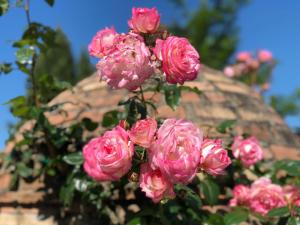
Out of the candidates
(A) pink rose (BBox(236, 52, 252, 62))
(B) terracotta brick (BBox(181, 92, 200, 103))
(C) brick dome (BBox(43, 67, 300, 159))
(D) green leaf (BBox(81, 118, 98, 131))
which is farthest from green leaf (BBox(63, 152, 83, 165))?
(A) pink rose (BBox(236, 52, 252, 62))

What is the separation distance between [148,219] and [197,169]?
0.56 meters

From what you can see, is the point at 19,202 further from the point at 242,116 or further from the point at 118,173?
the point at 242,116

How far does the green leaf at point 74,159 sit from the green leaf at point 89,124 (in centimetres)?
22

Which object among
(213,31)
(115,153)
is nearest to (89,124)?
(115,153)

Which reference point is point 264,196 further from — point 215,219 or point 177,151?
point 177,151

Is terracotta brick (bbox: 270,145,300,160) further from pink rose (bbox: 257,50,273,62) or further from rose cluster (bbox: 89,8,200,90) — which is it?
pink rose (bbox: 257,50,273,62)

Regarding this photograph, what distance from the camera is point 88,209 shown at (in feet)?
6.72

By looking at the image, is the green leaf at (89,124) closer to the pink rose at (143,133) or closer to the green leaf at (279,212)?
the green leaf at (279,212)

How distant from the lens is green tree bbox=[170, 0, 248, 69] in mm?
13906

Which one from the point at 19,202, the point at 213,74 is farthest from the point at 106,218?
the point at 213,74

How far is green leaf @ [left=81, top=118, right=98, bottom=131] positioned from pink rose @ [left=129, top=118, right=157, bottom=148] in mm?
965

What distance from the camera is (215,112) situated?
8.20ft

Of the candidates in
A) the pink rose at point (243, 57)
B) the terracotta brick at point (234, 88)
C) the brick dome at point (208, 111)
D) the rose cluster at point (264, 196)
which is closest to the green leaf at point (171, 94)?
the brick dome at point (208, 111)

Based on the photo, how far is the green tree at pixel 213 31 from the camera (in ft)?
45.6
